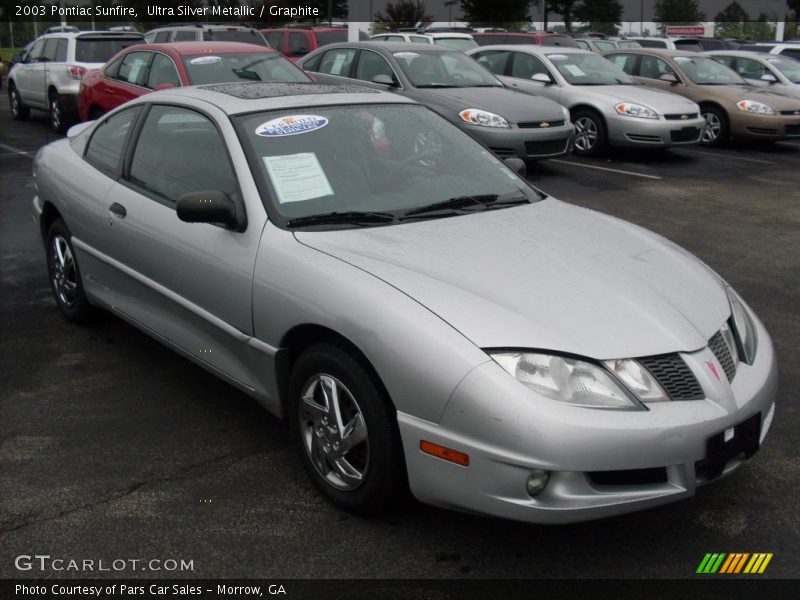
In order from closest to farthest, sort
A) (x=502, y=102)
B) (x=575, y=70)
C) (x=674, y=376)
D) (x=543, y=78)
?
(x=674, y=376) → (x=502, y=102) → (x=543, y=78) → (x=575, y=70)

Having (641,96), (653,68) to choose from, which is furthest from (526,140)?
(653,68)

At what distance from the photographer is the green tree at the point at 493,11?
48656 millimetres

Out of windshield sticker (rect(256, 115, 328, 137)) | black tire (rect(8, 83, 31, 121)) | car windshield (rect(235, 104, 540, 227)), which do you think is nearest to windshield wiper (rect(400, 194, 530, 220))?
car windshield (rect(235, 104, 540, 227))

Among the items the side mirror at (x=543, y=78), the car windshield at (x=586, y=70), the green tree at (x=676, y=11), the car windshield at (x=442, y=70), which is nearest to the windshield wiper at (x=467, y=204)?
the car windshield at (x=442, y=70)

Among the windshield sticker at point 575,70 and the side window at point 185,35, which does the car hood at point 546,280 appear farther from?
the side window at point 185,35

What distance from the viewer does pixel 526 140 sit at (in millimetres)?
11172

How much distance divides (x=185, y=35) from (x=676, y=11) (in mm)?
51030

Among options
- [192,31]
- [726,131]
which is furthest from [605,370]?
[192,31]

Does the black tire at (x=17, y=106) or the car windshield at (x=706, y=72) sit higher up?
the car windshield at (x=706, y=72)

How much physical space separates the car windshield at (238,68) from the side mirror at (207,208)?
6.51 meters

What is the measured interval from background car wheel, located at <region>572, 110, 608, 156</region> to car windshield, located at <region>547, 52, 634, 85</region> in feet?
1.85

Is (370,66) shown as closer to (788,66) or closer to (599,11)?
(788,66)

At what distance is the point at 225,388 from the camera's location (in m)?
4.73

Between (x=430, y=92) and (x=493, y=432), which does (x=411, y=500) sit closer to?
(x=493, y=432)
